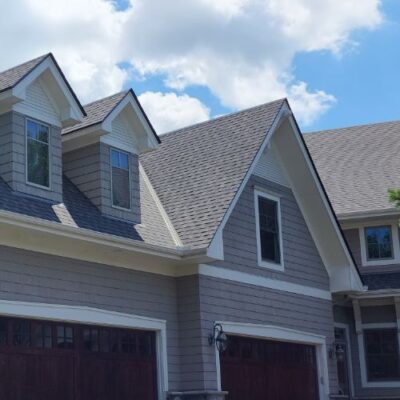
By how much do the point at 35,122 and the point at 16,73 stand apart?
0.82 m

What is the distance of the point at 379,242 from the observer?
68.2 ft

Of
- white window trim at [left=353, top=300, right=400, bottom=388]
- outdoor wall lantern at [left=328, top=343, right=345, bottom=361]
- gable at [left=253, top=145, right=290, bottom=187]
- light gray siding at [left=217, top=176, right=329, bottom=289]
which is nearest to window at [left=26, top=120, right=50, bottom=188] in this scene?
light gray siding at [left=217, top=176, right=329, bottom=289]

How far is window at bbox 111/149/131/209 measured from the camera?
46.3 ft

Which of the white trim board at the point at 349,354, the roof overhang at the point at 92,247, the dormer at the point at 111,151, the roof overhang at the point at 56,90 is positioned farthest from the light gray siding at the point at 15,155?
the white trim board at the point at 349,354

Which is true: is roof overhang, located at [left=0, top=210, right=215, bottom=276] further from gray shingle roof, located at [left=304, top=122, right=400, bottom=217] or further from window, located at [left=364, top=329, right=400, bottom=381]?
window, located at [left=364, top=329, right=400, bottom=381]

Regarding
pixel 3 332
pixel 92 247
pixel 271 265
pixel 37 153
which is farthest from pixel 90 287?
pixel 271 265

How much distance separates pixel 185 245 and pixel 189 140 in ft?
12.6

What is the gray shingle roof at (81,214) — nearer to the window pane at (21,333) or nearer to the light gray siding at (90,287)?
the light gray siding at (90,287)

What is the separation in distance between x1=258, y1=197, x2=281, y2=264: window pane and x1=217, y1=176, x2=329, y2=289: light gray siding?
24 centimetres

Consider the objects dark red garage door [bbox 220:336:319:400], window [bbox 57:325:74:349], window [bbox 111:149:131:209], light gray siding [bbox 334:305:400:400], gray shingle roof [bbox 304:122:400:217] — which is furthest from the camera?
gray shingle roof [bbox 304:122:400:217]

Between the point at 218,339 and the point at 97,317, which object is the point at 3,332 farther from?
the point at 218,339

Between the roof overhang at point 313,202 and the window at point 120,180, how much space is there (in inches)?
110

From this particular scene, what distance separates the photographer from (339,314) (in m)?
20.1

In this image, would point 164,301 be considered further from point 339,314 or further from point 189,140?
point 339,314
